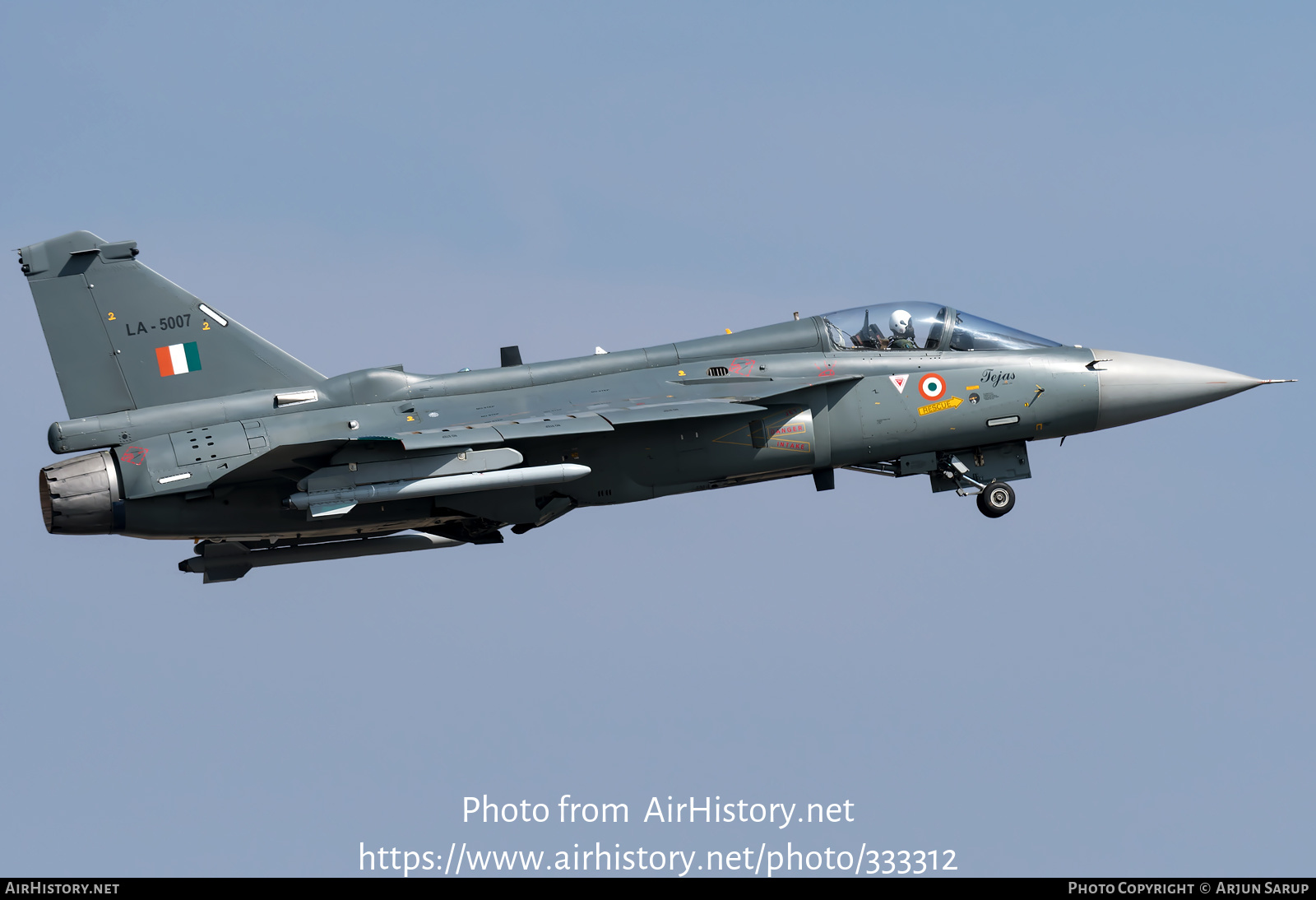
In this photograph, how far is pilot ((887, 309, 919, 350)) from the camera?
68.9 feet

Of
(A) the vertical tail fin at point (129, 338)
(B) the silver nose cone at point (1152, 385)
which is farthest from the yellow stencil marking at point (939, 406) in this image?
Result: (A) the vertical tail fin at point (129, 338)

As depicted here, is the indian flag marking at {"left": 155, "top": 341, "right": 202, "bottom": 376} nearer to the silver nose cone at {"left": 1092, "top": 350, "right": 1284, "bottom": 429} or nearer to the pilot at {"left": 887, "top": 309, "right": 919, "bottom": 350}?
the pilot at {"left": 887, "top": 309, "right": 919, "bottom": 350}

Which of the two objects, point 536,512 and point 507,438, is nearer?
point 507,438

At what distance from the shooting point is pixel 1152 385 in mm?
21547

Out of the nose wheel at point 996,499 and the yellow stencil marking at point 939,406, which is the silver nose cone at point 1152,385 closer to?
the nose wheel at point 996,499

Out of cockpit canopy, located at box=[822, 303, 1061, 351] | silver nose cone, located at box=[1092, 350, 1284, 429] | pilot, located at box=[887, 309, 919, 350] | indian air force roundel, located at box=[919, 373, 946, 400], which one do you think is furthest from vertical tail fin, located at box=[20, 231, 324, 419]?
silver nose cone, located at box=[1092, 350, 1284, 429]

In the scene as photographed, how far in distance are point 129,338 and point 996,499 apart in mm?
11236

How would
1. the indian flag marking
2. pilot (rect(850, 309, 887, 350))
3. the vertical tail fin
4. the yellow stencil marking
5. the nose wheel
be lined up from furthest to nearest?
the nose wheel < pilot (rect(850, 309, 887, 350)) < the yellow stencil marking < the indian flag marking < the vertical tail fin

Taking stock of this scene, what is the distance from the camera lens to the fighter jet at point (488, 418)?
18.4m

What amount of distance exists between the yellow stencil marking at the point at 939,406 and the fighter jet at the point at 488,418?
24 millimetres
